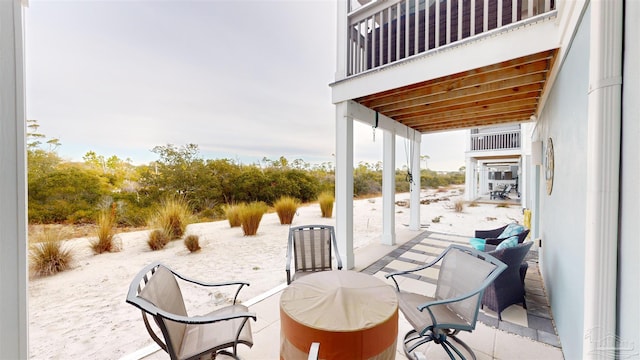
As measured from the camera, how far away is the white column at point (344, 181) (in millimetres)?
3461

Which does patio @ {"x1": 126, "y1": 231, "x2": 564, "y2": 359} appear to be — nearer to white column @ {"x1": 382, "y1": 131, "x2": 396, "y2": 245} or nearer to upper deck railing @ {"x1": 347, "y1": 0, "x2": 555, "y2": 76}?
white column @ {"x1": 382, "y1": 131, "x2": 396, "y2": 245}

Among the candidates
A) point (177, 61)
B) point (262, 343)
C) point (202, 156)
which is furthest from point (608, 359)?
point (202, 156)

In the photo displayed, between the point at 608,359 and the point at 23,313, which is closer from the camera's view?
the point at 608,359

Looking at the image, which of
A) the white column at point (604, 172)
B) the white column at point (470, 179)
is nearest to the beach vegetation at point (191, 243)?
the white column at point (604, 172)

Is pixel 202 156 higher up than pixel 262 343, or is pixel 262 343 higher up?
pixel 202 156

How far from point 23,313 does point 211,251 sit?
3557 millimetres

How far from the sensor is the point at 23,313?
1.13 m

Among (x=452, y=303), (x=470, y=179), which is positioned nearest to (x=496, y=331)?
(x=452, y=303)

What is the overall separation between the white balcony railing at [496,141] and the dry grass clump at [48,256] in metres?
15.4

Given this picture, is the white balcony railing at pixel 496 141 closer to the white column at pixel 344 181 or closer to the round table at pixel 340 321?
the white column at pixel 344 181

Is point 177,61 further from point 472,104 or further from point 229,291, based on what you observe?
point 472,104

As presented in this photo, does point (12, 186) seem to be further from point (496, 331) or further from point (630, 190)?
point (496, 331)

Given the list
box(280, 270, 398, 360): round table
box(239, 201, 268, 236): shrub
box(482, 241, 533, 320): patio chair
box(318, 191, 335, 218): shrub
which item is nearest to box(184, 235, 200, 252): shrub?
box(239, 201, 268, 236): shrub

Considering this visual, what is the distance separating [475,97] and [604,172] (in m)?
2.85
